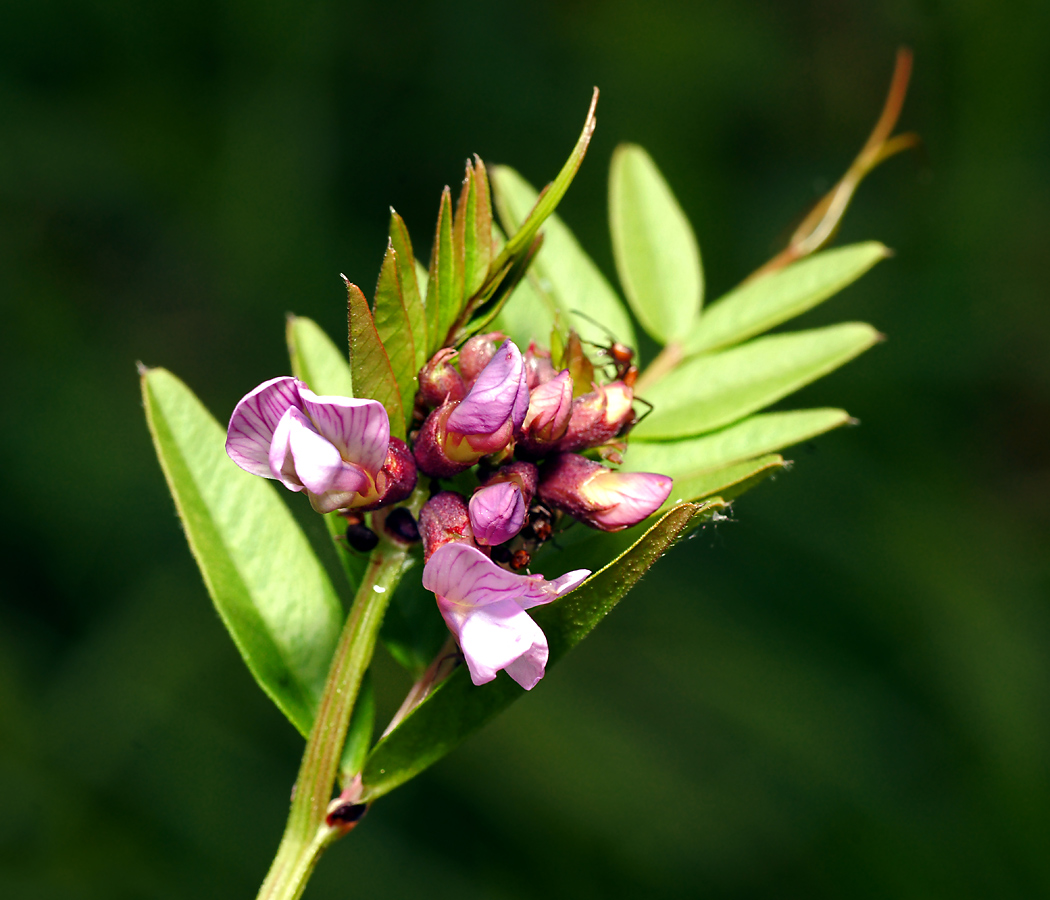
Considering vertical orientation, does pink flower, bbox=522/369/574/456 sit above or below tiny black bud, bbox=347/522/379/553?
above

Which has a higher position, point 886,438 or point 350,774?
point 350,774

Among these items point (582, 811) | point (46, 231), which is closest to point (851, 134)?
point (582, 811)

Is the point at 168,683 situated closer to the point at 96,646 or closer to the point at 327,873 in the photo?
the point at 96,646

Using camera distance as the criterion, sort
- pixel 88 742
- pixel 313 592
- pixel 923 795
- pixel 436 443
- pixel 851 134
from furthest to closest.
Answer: pixel 851 134 → pixel 923 795 → pixel 88 742 → pixel 313 592 → pixel 436 443

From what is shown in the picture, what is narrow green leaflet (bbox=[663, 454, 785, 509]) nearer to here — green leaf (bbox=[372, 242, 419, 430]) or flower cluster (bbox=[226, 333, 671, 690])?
flower cluster (bbox=[226, 333, 671, 690])

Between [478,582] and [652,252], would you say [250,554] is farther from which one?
[652,252]

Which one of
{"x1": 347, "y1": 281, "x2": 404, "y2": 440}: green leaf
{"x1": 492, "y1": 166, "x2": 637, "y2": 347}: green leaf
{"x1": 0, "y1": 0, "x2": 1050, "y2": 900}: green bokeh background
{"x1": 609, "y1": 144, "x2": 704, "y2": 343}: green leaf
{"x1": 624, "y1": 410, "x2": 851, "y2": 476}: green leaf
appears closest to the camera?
{"x1": 347, "y1": 281, "x2": 404, "y2": 440}: green leaf

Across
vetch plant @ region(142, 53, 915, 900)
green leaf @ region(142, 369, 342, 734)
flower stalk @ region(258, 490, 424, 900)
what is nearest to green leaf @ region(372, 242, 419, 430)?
vetch plant @ region(142, 53, 915, 900)
